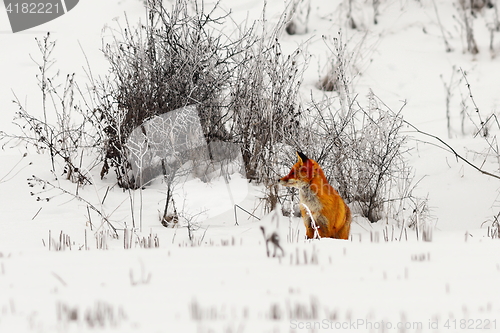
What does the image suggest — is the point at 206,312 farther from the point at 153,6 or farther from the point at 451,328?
the point at 153,6

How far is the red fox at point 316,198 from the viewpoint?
3537 mm

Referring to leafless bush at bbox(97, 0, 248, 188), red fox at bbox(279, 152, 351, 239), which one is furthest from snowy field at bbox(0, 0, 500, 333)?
leafless bush at bbox(97, 0, 248, 188)

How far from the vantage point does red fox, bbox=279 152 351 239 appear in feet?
11.6

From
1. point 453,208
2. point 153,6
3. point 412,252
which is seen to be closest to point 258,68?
point 153,6

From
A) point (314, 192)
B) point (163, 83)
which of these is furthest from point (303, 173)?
point (163, 83)

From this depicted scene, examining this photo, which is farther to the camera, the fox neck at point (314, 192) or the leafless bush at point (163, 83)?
the leafless bush at point (163, 83)

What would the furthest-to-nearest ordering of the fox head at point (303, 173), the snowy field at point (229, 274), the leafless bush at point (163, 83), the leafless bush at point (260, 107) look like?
the leafless bush at point (260, 107)
the leafless bush at point (163, 83)
the fox head at point (303, 173)
the snowy field at point (229, 274)

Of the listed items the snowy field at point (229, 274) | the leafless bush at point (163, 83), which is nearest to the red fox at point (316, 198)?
the snowy field at point (229, 274)

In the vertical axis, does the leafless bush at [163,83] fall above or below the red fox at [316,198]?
above

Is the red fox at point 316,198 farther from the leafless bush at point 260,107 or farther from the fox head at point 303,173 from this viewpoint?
the leafless bush at point 260,107

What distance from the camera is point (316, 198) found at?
3561mm

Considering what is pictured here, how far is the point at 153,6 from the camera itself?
223 inches

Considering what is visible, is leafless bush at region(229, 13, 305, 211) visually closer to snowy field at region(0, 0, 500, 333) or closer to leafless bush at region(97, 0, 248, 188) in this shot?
leafless bush at region(97, 0, 248, 188)

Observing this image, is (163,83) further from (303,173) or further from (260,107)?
(303,173)
